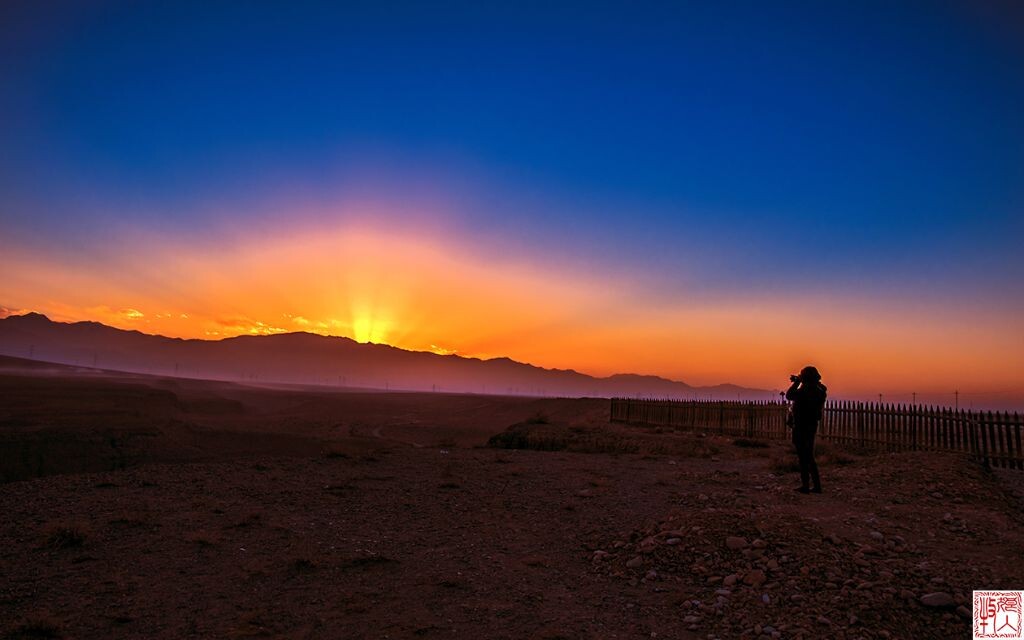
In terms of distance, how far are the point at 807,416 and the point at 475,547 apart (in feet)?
25.2

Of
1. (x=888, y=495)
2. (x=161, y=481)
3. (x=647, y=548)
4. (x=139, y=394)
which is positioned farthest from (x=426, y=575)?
(x=139, y=394)

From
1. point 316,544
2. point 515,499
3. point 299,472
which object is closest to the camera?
point 316,544

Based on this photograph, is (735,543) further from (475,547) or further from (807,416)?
(807,416)

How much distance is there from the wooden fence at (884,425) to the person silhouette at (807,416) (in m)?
7.84

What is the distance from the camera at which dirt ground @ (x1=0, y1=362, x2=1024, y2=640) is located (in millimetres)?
5684

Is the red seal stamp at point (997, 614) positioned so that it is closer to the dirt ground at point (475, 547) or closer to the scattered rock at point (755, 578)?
the dirt ground at point (475, 547)

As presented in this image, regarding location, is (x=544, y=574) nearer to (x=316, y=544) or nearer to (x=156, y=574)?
(x=316, y=544)

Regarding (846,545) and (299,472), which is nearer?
(846,545)

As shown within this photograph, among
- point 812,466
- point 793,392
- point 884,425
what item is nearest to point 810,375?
point 793,392

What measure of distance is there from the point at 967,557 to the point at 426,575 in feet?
22.7

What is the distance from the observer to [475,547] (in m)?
8.36

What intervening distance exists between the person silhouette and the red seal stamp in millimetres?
5733

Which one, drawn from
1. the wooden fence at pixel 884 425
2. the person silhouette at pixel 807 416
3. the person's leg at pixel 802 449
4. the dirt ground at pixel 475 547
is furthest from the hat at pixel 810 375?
the wooden fence at pixel 884 425

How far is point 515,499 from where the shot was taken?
11.6 meters
